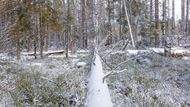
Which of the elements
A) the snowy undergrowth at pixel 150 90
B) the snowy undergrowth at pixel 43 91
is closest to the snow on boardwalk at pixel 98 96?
the snowy undergrowth at pixel 43 91

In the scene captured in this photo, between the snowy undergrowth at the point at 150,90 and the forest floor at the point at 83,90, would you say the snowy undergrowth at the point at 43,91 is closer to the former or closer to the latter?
the forest floor at the point at 83,90

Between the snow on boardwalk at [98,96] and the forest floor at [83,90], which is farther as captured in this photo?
the forest floor at [83,90]

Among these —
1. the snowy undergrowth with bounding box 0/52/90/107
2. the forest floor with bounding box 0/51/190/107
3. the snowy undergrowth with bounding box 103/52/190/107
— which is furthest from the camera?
the snowy undergrowth with bounding box 103/52/190/107

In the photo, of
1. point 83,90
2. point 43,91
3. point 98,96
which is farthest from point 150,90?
point 98,96

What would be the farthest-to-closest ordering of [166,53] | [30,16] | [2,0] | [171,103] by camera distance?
[166,53], [30,16], [171,103], [2,0]

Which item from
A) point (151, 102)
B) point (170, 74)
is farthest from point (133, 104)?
point (170, 74)

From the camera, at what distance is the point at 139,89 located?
7719 millimetres

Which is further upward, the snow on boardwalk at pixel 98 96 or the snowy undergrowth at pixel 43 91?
the snow on boardwalk at pixel 98 96

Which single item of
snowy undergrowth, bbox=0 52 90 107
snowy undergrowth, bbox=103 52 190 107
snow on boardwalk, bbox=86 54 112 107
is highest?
snow on boardwalk, bbox=86 54 112 107

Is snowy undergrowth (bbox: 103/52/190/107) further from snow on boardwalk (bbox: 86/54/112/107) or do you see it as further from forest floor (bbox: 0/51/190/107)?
snow on boardwalk (bbox: 86/54/112/107)

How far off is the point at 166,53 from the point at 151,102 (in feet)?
39.9

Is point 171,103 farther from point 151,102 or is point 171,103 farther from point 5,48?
point 5,48

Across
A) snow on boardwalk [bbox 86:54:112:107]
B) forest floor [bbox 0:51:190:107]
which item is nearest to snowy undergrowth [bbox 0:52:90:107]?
forest floor [bbox 0:51:190:107]

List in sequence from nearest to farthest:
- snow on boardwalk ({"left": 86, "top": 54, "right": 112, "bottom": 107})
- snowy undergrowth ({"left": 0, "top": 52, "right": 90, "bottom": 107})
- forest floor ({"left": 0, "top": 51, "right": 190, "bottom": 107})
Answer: snow on boardwalk ({"left": 86, "top": 54, "right": 112, "bottom": 107}) < snowy undergrowth ({"left": 0, "top": 52, "right": 90, "bottom": 107}) < forest floor ({"left": 0, "top": 51, "right": 190, "bottom": 107})
